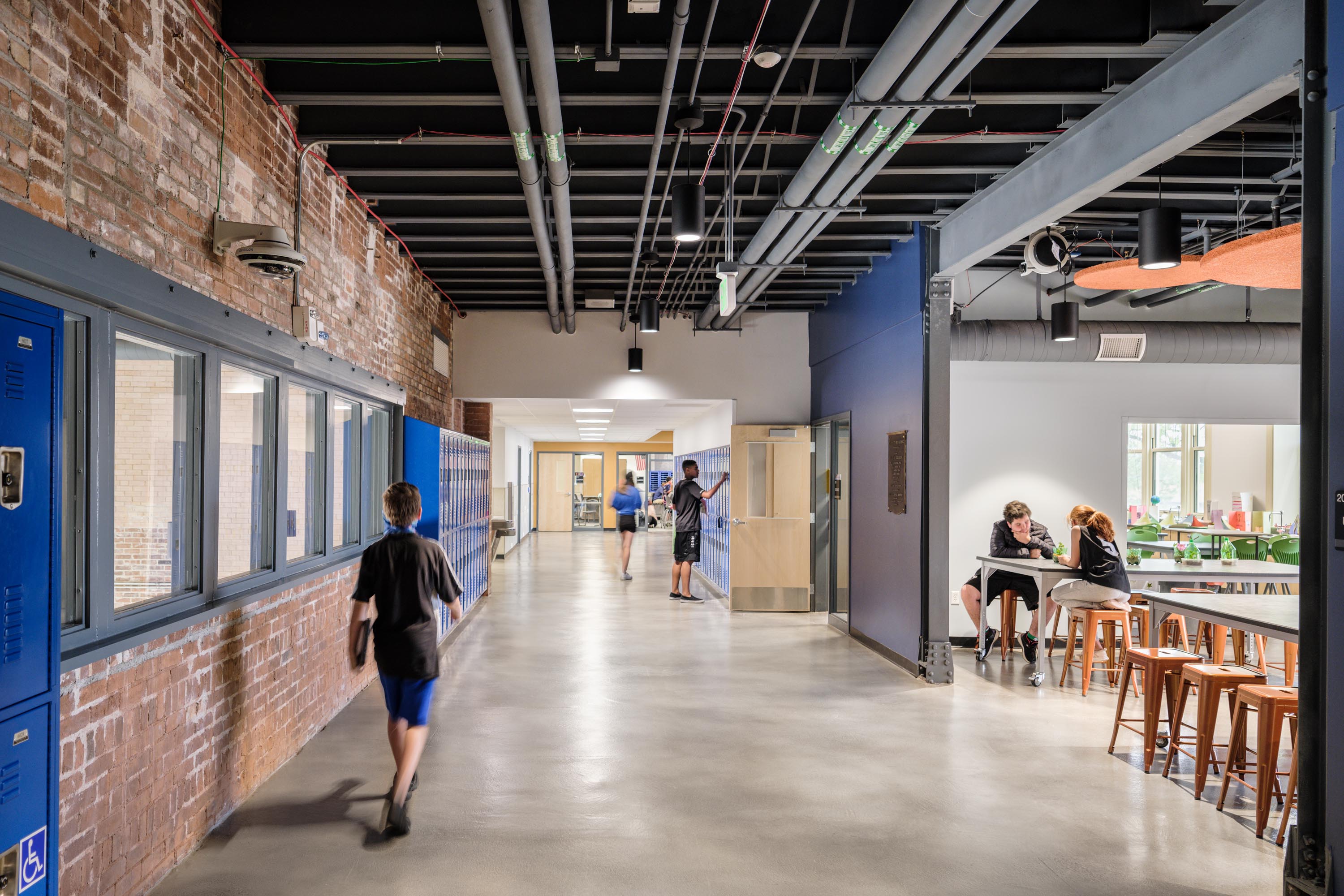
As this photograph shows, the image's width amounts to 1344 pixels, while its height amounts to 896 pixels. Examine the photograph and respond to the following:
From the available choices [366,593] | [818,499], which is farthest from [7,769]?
[818,499]

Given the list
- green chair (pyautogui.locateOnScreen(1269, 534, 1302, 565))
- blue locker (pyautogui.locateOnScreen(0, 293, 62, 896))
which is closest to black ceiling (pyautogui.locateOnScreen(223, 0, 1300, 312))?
blue locker (pyautogui.locateOnScreen(0, 293, 62, 896))

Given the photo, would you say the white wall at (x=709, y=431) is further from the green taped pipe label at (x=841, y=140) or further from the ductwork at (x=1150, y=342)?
the green taped pipe label at (x=841, y=140)

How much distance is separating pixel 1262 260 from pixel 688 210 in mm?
2612

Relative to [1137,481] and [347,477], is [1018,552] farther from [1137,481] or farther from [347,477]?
[1137,481]

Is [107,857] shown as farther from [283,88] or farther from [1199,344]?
[1199,344]

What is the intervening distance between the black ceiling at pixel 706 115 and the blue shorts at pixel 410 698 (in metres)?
2.76

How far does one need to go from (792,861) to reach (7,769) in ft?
8.63

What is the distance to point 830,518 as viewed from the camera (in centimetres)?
965

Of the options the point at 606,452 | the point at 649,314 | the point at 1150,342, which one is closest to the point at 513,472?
the point at 606,452

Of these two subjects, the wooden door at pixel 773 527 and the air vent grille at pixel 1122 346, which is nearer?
the air vent grille at pixel 1122 346

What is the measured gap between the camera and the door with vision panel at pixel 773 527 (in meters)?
9.66

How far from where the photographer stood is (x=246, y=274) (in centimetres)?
388

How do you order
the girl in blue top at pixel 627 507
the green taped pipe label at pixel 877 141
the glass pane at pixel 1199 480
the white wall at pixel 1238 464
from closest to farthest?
1. the green taped pipe label at pixel 877 141
2. the white wall at pixel 1238 464
3. the glass pane at pixel 1199 480
4. the girl in blue top at pixel 627 507

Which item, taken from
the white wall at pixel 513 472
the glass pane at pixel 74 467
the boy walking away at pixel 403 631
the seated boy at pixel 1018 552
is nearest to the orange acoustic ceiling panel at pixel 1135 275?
the seated boy at pixel 1018 552
